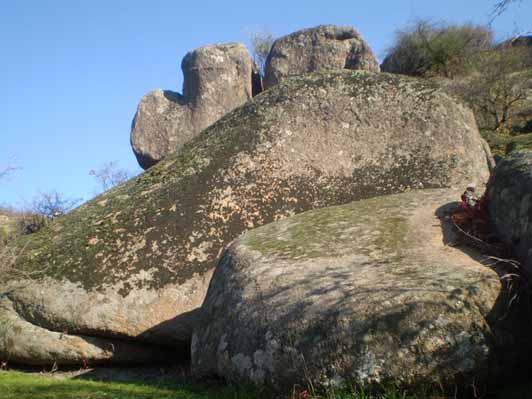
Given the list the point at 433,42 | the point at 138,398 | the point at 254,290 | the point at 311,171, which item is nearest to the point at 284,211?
the point at 311,171

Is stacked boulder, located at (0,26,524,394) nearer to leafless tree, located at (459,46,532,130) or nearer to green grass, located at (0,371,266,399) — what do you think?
green grass, located at (0,371,266,399)

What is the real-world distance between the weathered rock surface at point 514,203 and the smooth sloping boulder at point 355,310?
0.42 meters

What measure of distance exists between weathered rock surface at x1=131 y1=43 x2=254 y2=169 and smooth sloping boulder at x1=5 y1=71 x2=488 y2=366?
2140 cm

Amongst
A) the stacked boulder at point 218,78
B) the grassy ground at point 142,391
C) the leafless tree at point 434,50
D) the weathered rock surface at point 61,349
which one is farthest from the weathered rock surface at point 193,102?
the grassy ground at point 142,391

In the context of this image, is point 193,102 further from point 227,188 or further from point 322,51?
point 227,188

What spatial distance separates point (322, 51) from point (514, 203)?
26.2m

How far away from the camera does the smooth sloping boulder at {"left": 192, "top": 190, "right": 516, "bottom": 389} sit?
4.59 metres

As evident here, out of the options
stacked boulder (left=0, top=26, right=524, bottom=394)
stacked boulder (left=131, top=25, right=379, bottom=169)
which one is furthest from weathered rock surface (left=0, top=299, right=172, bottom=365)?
stacked boulder (left=131, top=25, right=379, bottom=169)

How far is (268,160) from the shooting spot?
31.4 ft

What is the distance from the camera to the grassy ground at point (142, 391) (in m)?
4.54

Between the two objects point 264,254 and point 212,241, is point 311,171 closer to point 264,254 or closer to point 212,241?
point 212,241

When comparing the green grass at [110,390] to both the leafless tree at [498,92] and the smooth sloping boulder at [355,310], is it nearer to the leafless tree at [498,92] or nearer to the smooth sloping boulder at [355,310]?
the smooth sloping boulder at [355,310]

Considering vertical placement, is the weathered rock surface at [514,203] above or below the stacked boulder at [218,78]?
below

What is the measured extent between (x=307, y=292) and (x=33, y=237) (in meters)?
6.16
